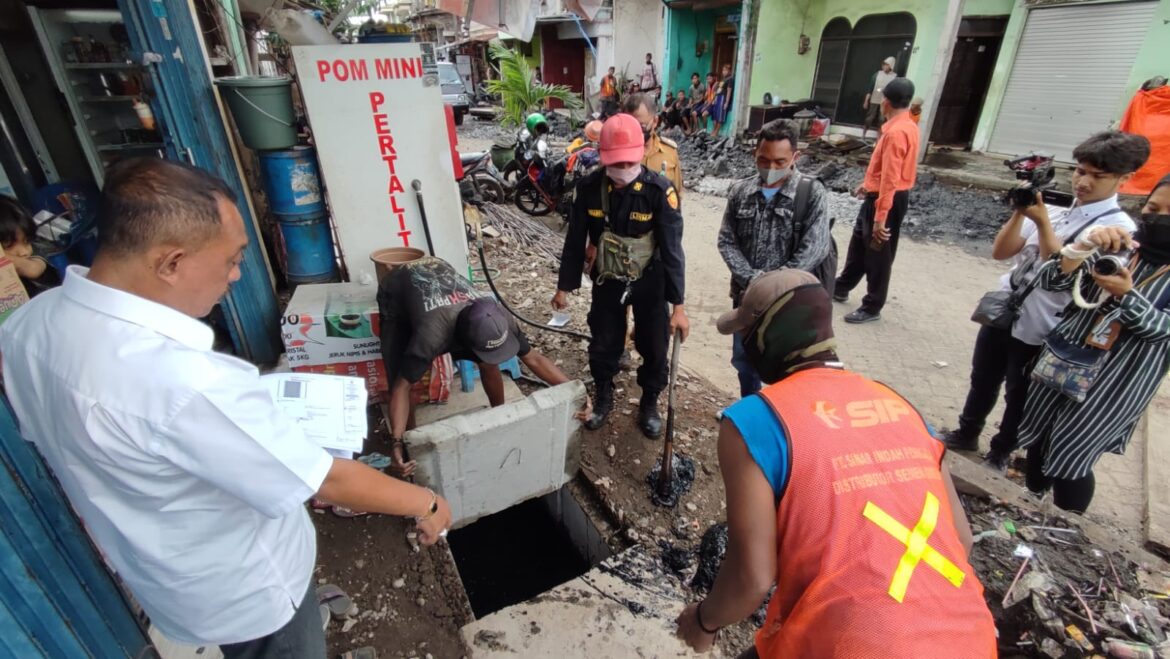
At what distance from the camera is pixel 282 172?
3.61 metres

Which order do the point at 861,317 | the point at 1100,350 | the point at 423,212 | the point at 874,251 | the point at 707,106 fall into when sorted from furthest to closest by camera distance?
1. the point at 707,106
2. the point at 861,317
3. the point at 874,251
4. the point at 423,212
5. the point at 1100,350

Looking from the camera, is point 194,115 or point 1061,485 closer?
point 1061,485

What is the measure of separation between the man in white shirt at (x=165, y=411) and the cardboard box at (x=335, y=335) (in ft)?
6.66

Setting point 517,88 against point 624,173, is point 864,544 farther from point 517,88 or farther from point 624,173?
point 517,88

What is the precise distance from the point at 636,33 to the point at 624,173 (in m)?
14.9

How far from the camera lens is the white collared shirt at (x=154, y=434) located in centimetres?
94

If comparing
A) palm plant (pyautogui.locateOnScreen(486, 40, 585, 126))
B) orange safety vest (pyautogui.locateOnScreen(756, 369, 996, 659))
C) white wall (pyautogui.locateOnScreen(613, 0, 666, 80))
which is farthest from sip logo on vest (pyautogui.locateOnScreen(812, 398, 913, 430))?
white wall (pyautogui.locateOnScreen(613, 0, 666, 80))

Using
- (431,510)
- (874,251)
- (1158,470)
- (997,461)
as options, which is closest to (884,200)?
(874,251)

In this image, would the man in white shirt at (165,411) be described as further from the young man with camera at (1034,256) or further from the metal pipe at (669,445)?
the young man with camera at (1034,256)

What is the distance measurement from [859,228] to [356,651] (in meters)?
4.96

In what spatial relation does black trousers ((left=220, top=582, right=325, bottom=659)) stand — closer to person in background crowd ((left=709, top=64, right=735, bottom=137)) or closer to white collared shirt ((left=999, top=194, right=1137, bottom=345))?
white collared shirt ((left=999, top=194, right=1137, bottom=345))

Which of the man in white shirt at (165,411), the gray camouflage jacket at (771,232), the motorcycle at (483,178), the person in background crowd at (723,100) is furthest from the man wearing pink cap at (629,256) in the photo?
the person in background crowd at (723,100)

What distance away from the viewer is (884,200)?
4.49m

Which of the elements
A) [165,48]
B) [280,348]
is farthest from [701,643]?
[165,48]
